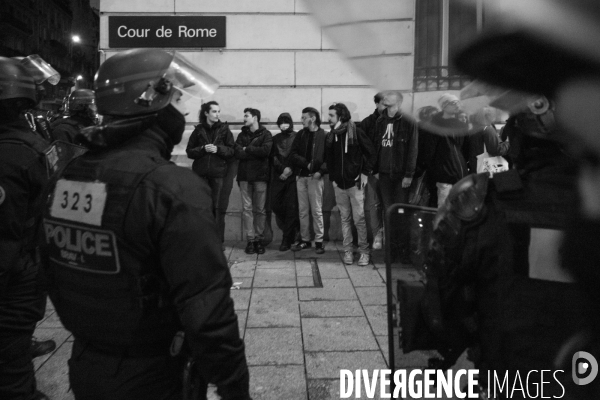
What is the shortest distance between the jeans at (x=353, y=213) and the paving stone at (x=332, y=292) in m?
1.00

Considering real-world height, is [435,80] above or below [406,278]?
above

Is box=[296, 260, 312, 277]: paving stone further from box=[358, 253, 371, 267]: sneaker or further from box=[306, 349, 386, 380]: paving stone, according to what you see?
box=[306, 349, 386, 380]: paving stone

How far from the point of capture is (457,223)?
158cm

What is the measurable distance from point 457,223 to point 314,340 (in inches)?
110

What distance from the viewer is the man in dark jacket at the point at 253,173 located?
7.43 m

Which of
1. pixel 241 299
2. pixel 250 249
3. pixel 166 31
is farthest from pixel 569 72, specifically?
pixel 166 31

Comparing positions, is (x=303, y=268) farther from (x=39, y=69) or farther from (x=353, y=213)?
(x=39, y=69)

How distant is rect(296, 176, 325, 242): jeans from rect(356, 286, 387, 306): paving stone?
1849 mm

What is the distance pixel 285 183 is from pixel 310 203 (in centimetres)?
58

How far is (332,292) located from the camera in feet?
18.0

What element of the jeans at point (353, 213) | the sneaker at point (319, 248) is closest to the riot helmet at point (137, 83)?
the jeans at point (353, 213)

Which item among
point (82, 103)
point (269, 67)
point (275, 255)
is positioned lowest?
point (275, 255)

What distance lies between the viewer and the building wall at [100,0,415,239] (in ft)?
26.0

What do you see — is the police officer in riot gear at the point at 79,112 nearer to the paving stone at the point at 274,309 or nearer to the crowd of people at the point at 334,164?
the crowd of people at the point at 334,164
